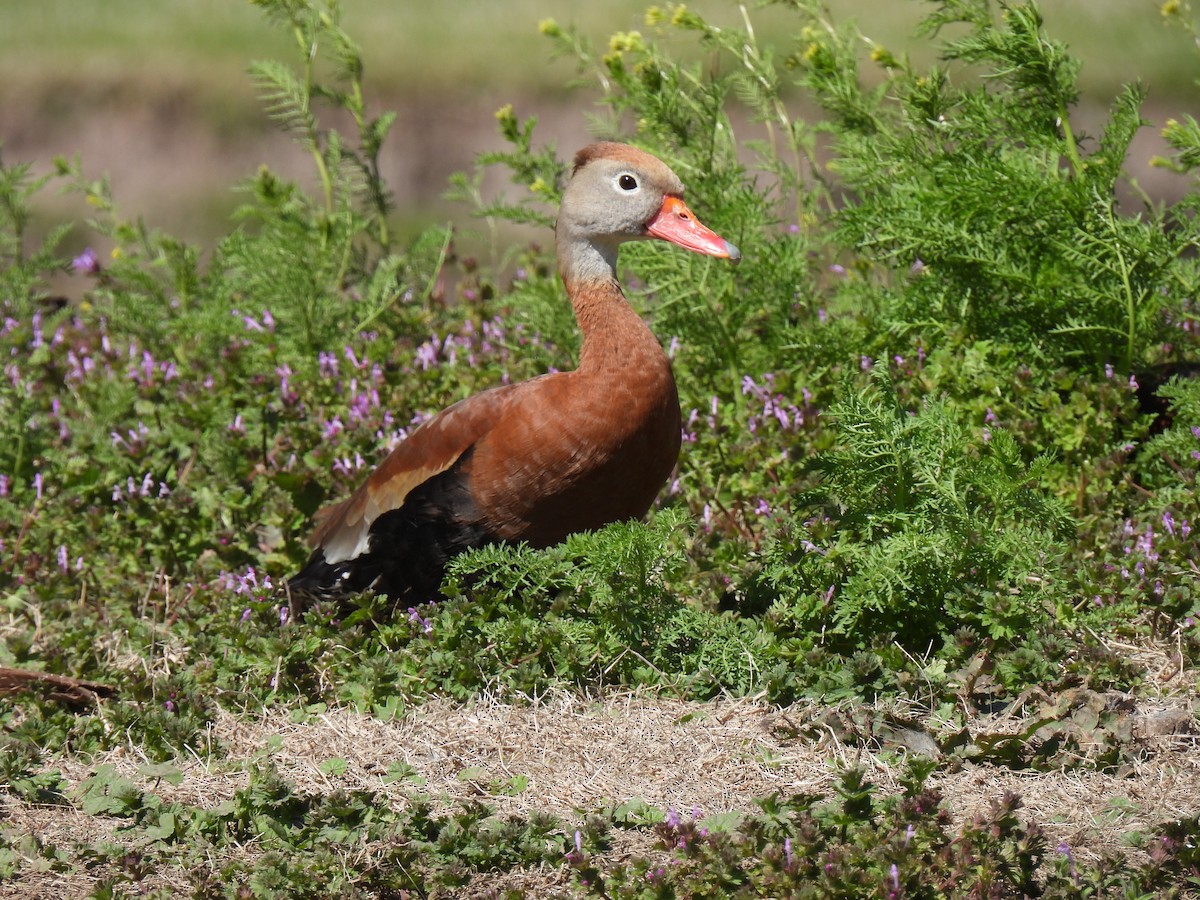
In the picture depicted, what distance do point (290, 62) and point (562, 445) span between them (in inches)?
330

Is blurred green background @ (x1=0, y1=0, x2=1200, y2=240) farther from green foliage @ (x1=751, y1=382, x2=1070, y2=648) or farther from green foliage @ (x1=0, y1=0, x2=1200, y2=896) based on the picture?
green foliage @ (x1=751, y1=382, x2=1070, y2=648)

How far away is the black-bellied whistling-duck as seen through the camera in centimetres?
426

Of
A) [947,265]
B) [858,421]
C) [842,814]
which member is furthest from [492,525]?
[947,265]

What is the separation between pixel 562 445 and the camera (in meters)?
4.23

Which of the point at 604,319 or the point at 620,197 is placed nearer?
the point at 604,319

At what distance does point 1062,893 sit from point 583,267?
256 cm

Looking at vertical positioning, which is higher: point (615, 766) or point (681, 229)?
point (681, 229)

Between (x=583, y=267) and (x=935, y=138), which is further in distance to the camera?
(x=935, y=138)

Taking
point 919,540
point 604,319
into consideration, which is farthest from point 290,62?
point 919,540

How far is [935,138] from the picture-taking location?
5.20 meters

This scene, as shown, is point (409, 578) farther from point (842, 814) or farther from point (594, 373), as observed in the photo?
point (842, 814)

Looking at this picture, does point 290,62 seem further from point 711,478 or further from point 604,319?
point 604,319

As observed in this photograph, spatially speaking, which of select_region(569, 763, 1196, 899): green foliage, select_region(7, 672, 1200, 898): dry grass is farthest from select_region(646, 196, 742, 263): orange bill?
select_region(569, 763, 1196, 899): green foliage

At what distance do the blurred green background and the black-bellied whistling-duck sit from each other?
5.54 metres
